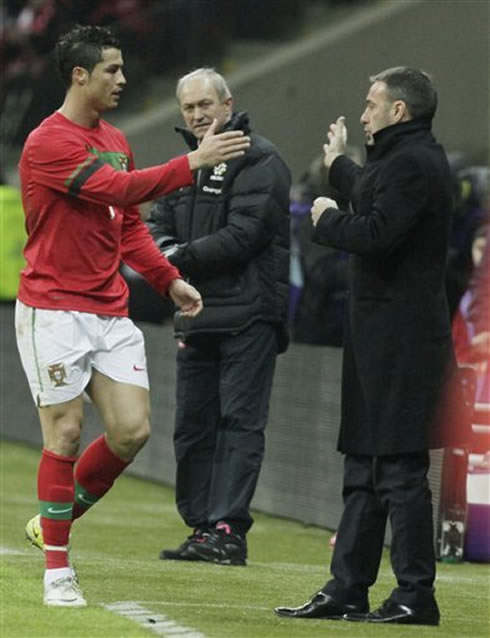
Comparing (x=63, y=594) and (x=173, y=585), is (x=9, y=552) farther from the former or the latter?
(x=63, y=594)

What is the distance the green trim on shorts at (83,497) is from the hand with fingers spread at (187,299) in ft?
2.56

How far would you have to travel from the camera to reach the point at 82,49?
7527 millimetres

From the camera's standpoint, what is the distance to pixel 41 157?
7348 mm

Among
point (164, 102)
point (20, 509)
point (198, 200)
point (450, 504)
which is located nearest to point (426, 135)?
point (198, 200)

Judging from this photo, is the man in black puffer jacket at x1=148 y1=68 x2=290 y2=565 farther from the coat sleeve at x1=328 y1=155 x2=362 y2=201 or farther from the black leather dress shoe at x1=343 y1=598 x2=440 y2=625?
the black leather dress shoe at x1=343 y1=598 x2=440 y2=625

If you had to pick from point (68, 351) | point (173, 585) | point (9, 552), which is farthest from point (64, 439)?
point (9, 552)

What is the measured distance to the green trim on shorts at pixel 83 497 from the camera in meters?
7.96

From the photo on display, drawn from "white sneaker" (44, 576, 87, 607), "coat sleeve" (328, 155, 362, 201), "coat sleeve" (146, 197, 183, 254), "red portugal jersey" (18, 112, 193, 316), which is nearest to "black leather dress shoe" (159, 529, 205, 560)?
"coat sleeve" (146, 197, 183, 254)

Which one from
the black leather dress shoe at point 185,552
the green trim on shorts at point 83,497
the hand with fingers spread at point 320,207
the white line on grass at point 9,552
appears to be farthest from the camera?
the black leather dress shoe at point 185,552

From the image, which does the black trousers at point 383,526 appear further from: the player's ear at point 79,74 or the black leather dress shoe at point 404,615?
the player's ear at point 79,74

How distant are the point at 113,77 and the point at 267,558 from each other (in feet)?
9.95

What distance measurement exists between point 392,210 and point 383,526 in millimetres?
1144

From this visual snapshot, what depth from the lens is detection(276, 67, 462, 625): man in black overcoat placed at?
7.09m

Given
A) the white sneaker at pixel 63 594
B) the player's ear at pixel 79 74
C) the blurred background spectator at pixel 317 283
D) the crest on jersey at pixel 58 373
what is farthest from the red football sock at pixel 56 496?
the blurred background spectator at pixel 317 283
